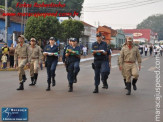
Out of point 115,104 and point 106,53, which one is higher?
point 106,53

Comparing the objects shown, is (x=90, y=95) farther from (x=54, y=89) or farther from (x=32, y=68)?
(x=32, y=68)

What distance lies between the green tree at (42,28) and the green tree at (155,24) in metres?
134

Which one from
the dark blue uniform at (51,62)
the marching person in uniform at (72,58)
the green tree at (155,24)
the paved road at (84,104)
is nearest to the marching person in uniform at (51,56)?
the dark blue uniform at (51,62)

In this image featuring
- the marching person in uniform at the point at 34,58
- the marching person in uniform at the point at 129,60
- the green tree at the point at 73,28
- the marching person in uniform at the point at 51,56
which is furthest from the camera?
the green tree at the point at 73,28

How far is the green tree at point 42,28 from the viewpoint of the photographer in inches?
1373

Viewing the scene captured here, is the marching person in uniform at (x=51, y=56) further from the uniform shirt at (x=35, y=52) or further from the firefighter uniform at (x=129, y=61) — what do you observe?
the firefighter uniform at (x=129, y=61)

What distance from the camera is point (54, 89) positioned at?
10.3 metres

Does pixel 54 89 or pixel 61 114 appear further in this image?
pixel 54 89

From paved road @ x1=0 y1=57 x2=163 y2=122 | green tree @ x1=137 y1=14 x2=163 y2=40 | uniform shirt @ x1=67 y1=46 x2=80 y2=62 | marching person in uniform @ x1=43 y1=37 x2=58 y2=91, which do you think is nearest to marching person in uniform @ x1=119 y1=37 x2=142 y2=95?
paved road @ x1=0 y1=57 x2=163 y2=122

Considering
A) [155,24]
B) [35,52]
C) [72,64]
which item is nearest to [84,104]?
[72,64]

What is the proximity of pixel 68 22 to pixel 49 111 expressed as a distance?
39.9m

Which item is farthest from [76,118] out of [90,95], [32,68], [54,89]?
[32,68]

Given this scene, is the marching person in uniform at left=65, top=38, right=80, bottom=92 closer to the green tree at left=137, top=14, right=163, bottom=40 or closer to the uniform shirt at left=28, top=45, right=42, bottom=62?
the uniform shirt at left=28, top=45, right=42, bottom=62

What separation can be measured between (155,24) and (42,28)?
138623 mm
